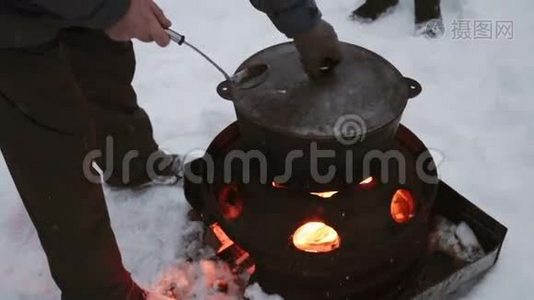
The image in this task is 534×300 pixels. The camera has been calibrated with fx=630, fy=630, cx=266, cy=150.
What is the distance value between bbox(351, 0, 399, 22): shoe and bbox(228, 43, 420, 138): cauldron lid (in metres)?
1.64

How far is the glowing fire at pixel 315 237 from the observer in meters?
1.93

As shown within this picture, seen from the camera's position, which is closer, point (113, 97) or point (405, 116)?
point (113, 97)

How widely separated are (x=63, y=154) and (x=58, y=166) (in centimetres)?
4

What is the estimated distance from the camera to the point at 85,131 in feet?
5.88

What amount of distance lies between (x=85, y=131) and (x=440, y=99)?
5.87 feet

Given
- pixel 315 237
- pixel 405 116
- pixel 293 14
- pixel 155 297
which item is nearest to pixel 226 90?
pixel 293 14

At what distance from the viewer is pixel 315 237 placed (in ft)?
6.51

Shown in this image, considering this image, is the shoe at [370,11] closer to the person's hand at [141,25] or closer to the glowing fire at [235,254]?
the glowing fire at [235,254]

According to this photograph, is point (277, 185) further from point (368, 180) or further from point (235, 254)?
point (235, 254)

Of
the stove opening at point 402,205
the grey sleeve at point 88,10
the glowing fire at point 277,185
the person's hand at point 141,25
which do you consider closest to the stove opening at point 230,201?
the glowing fire at point 277,185

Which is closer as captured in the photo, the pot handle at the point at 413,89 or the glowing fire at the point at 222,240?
the pot handle at the point at 413,89

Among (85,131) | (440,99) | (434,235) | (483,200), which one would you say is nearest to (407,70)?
(440,99)

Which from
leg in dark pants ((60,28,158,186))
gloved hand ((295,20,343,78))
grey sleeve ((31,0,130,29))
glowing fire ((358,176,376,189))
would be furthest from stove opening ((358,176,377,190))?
leg in dark pants ((60,28,158,186))

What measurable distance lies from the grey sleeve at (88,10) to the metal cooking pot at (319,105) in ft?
1.29
